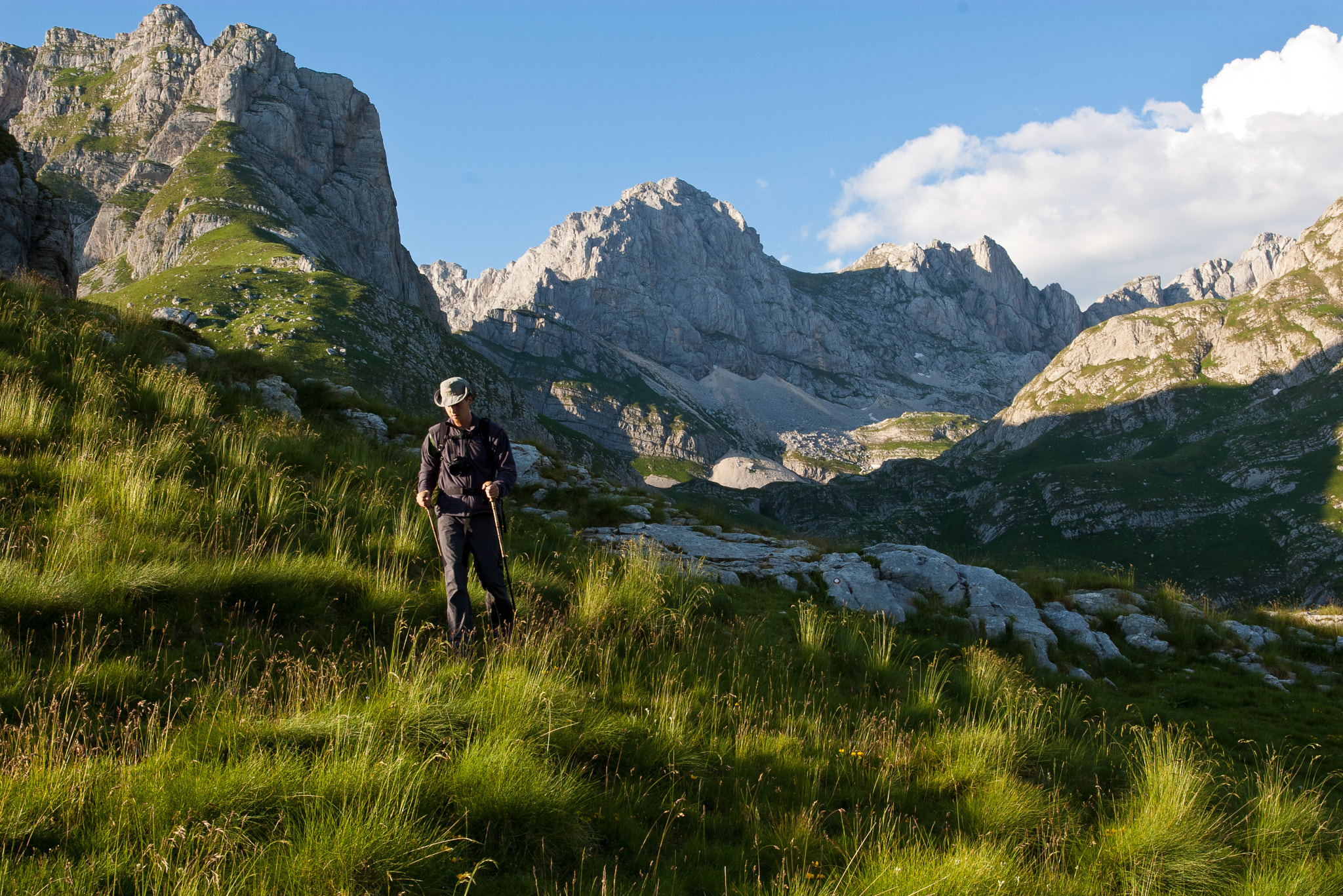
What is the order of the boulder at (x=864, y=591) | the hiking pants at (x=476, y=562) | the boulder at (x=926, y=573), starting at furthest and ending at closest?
1. the boulder at (x=926, y=573)
2. the boulder at (x=864, y=591)
3. the hiking pants at (x=476, y=562)

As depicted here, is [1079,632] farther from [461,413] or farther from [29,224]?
[29,224]

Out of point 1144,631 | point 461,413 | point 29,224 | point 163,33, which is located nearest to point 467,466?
point 461,413

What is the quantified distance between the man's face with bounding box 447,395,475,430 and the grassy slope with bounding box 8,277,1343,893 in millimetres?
2129

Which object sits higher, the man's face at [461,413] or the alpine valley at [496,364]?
the alpine valley at [496,364]

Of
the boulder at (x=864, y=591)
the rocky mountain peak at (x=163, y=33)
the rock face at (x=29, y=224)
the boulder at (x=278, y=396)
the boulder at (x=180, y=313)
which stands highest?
the rocky mountain peak at (x=163, y=33)

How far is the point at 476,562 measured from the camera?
7527 millimetres

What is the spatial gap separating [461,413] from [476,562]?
1766 mm

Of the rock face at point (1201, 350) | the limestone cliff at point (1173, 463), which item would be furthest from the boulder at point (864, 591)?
the rock face at point (1201, 350)

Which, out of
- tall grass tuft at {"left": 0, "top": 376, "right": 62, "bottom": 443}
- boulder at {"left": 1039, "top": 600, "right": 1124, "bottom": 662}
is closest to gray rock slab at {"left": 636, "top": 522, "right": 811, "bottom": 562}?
boulder at {"left": 1039, "top": 600, "right": 1124, "bottom": 662}

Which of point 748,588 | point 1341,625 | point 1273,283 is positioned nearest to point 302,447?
point 748,588

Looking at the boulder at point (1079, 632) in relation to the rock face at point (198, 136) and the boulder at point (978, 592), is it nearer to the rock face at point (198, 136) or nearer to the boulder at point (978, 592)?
the boulder at point (978, 592)

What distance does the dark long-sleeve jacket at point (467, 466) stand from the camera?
7484 millimetres

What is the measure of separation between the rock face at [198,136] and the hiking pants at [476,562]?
126 meters

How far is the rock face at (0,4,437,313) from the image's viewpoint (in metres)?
124
